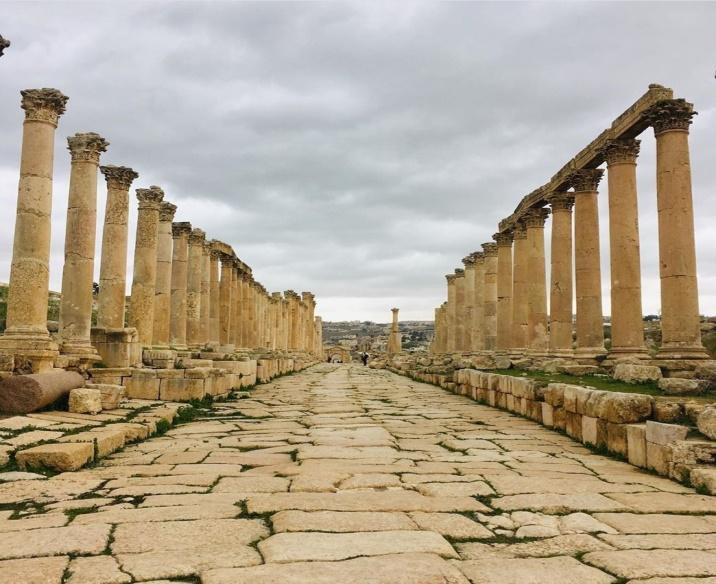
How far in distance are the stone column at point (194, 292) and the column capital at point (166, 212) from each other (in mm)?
3818

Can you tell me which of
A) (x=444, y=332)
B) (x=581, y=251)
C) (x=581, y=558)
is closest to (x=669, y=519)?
(x=581, y=558)

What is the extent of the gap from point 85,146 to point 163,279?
6727mm

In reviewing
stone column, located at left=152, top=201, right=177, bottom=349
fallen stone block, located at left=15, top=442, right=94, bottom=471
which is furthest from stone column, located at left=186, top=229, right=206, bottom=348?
fallen stone block, located at left=15, top=442, right=94, bottom=471

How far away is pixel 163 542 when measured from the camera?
3920 mm

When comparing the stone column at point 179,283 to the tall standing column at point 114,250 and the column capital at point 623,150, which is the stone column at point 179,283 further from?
the column capital at point 623,150

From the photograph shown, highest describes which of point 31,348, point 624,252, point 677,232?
point 677,232

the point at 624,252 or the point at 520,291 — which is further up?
the point at 624,252

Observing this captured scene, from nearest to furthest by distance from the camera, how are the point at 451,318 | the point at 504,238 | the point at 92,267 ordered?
the point at 92,267 < the point at 504,238 < the point at 451,318

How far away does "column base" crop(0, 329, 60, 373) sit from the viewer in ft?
36.0

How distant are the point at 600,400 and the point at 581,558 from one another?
15.4 ft

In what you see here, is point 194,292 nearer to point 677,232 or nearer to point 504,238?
point 504,238

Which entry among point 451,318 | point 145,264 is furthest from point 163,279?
point 451,318

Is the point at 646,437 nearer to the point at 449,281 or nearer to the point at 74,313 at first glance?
the point at 74,313

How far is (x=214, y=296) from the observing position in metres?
27.0
